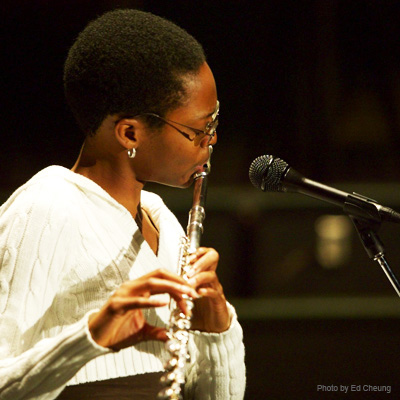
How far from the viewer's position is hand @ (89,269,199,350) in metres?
0.98

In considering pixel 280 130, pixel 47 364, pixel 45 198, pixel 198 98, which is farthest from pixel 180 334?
pixel 280 130

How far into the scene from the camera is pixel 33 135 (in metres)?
3.07

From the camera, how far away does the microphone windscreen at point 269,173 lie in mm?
1300

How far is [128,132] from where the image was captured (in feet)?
4.26

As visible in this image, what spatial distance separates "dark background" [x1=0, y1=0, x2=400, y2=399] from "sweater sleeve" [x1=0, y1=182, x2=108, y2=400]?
73.9 inches

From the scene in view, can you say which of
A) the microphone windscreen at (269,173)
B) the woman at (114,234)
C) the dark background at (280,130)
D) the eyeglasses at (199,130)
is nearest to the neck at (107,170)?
the woman at (114,234)

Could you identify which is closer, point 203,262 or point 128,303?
point 128,303

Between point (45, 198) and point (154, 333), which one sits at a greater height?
point (45, 198)

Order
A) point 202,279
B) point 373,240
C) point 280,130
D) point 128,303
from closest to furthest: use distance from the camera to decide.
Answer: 1. point 128,303
2. point 202,279
3. point 373,240
4. point 280,130

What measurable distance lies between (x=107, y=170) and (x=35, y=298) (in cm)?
Answer: 33

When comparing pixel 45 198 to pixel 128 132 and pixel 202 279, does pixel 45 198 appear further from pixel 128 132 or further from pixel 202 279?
pixel 202 279

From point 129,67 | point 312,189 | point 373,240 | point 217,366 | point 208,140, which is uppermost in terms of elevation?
point 129,67

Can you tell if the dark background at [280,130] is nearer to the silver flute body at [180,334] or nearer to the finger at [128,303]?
the silver flute body at [180,334]

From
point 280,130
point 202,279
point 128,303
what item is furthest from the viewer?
point 280,130
